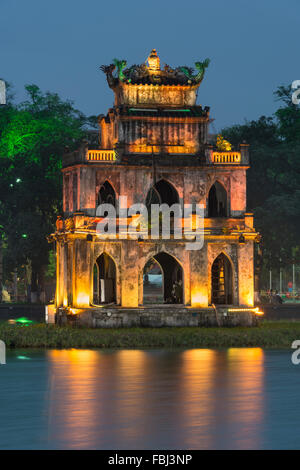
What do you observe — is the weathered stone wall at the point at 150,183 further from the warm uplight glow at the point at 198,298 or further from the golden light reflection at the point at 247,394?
the golden light reflection at the point at 247,394

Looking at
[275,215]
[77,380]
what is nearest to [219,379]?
[77,380]

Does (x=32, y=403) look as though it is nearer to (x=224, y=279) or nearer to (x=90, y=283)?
(x=90, y=283)

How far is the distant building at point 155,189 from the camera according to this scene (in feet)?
165

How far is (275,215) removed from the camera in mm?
72625

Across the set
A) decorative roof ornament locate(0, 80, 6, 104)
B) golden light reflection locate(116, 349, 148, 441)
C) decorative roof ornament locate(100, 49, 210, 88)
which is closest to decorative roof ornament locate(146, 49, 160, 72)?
decorative roof ornament locate(100, 49, 210, 88)

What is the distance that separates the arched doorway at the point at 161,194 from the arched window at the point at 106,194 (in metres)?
1.73

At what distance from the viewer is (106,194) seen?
53938 mm

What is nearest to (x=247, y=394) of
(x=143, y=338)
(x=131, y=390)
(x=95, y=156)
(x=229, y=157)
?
(x=131, y=390)

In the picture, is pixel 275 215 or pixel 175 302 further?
pixel 275 215

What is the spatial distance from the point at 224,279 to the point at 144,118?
8.75 m

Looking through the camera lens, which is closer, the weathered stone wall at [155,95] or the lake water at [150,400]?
the lake water at [150,400]

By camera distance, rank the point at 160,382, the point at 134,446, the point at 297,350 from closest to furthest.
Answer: the point at 134,446
the point at 160,382
the point at 297,350

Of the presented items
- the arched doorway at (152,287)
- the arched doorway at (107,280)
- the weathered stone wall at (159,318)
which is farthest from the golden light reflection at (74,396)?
the arched doorway at (152,287)

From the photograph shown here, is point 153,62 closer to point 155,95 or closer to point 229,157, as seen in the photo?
point 155,95
